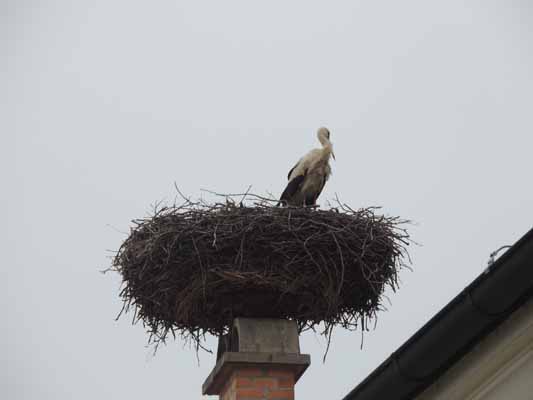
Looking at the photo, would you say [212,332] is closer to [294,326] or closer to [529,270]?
[294,326]

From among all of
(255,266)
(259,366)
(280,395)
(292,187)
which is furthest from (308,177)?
(280,395)

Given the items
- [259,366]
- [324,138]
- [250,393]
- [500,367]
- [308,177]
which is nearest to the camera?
[500,367]

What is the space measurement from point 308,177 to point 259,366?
11.9ft

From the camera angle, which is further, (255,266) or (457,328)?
(255,266)

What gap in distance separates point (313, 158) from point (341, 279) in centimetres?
280

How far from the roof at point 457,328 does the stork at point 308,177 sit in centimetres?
594

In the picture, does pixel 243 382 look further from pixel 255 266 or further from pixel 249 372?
pixel 255 266

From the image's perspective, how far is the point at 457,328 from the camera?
3.87 m

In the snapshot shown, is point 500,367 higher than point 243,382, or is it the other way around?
point 243,382

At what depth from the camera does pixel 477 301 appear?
12.5 ft

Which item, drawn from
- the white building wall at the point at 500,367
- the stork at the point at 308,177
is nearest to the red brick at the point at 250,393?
the white building wall at the point at 500,367

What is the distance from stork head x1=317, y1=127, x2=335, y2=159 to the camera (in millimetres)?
10125

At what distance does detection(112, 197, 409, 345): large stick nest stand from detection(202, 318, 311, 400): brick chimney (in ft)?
1.51

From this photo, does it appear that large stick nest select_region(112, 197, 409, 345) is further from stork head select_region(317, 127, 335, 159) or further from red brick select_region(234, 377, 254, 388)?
stork head select_region(317, 127, 335, 159)
